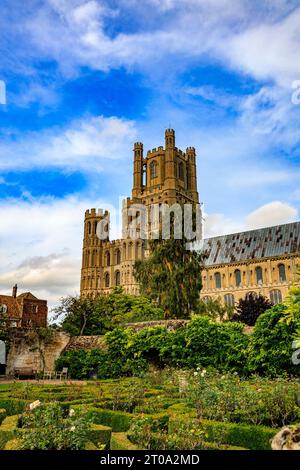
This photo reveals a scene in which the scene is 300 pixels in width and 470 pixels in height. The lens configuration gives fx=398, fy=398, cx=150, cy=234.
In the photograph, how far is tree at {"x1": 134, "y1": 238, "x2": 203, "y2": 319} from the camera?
85.3 ft

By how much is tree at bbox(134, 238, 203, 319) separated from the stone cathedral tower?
4265 cm

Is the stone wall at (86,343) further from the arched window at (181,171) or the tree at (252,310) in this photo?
the arched window at (181,171)

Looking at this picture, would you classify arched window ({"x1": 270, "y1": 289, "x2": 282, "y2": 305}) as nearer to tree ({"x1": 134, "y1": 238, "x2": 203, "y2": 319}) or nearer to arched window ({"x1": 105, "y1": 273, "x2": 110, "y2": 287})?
tree ({"x1": 134, "y1": 238, "x2": 203, "y2": 319})

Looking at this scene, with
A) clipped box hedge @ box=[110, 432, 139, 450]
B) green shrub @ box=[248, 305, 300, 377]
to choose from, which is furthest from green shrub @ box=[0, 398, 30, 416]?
green shrub @ box=[248, 305, 300, 377]

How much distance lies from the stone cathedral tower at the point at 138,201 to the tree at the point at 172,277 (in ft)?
140

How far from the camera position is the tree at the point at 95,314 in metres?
25.7

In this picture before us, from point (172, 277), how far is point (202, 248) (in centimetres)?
3411

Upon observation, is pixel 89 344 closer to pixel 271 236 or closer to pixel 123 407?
pixel 123 407

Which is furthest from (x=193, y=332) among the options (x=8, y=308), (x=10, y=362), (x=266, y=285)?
(x=266, y=285)

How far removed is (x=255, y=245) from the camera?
54.7m

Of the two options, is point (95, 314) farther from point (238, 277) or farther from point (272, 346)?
point (238, 277)

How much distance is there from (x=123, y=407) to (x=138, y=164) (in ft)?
246

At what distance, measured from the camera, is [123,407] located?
9211mm

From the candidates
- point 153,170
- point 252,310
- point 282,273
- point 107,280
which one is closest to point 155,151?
point 153,170
